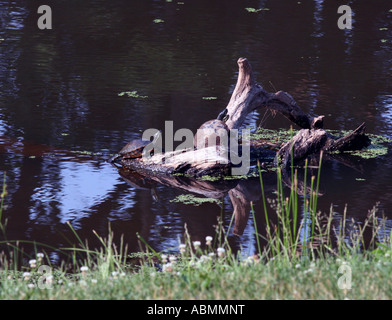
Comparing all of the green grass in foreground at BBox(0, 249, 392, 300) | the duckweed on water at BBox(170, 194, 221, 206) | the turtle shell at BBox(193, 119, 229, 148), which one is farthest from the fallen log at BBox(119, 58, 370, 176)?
the green grass in foreground at BBox(0, 249, 392, 300)

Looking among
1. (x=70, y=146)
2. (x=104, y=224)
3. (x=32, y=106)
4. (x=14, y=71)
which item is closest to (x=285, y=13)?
(x=14, y=71)

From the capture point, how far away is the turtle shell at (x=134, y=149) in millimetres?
7984

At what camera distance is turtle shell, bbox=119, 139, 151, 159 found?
798 cm

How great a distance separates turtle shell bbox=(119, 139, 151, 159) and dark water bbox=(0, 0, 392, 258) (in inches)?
9.5

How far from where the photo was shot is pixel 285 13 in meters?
16.2

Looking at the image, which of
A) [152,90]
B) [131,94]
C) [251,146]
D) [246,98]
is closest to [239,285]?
[251,146]

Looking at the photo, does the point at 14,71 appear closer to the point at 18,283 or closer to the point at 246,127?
the point at 246,127

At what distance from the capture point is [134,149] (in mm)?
7977

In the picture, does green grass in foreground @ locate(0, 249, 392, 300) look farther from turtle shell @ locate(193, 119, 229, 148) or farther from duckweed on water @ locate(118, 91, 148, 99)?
duckweed on water @ locate(118, 91, 148, 99)

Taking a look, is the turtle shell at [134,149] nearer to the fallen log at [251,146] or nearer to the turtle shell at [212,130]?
the fallen log at [251,146]

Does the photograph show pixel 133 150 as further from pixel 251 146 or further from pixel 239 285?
pixel 239 285

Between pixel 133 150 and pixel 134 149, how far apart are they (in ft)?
0.07

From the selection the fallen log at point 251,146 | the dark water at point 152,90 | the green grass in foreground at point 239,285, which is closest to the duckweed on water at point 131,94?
the dark water at point 152,90

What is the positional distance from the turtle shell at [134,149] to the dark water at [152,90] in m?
0.24
